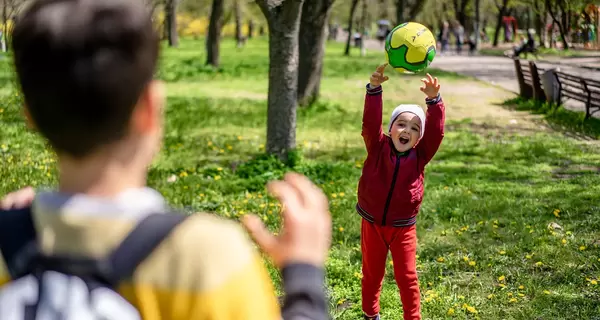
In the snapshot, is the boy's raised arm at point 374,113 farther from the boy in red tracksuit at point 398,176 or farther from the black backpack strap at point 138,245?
the black backpack strap at point 138,245

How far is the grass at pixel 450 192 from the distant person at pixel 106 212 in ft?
1.40

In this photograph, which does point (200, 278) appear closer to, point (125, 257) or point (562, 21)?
point (125, 257)

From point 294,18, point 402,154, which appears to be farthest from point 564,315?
point 294,18

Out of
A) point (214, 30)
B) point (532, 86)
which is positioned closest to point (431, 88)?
point (532, 86)

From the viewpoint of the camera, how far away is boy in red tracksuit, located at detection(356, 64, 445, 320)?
14.1ft

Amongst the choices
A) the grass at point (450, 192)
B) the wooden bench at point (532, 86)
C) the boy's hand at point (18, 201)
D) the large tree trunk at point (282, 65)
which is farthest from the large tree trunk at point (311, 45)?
the boy's hand at point (18, 201)

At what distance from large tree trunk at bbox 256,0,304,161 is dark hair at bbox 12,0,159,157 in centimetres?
774

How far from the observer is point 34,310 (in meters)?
1.27

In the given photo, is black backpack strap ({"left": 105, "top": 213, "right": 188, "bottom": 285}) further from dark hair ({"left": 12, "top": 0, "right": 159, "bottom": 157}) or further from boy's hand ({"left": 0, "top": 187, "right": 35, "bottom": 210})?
boy's hand ({"left": 0, "top": 187, "right": 35, "bottom": 210})

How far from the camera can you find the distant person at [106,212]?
1.20 m

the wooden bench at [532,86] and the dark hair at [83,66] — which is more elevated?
the dark hair at [83,66]

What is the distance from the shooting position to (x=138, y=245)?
1213mm

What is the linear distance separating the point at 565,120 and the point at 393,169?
10283 mm

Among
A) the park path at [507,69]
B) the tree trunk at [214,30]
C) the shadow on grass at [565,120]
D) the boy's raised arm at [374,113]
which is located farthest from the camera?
the tree trunk at [214,30]
